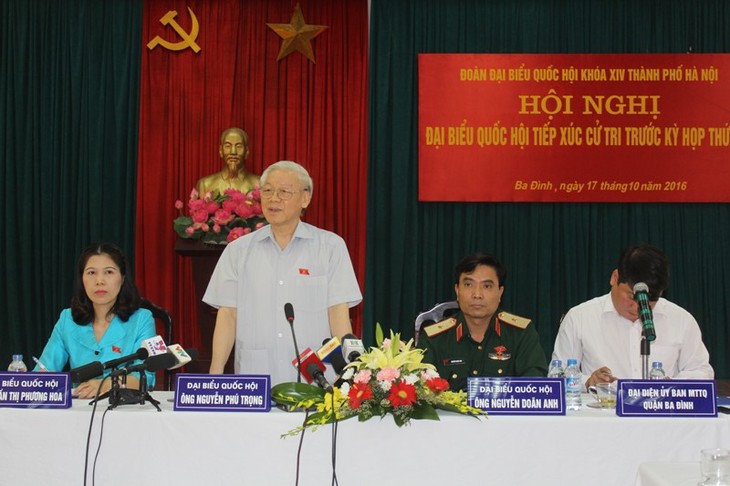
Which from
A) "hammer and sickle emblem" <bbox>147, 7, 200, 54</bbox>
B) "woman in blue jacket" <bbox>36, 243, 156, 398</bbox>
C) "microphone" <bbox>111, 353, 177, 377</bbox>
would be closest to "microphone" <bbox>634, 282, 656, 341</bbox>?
"microphone" <bbox>111, 353, 177, 377</bbox>

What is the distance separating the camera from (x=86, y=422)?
2.30 meters

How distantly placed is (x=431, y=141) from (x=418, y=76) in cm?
49

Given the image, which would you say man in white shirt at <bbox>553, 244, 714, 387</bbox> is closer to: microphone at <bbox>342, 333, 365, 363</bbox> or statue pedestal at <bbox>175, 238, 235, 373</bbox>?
microphone at <bbox>342, 333, 365, 363</bbox>

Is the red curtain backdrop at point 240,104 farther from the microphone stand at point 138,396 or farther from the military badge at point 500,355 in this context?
the microphone stand at point 138,396

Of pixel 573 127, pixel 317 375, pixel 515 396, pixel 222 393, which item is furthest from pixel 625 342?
pixel 573 127

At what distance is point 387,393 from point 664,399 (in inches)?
29.8

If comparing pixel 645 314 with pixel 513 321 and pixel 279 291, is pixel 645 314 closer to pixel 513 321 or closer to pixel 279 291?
pixel 513 321

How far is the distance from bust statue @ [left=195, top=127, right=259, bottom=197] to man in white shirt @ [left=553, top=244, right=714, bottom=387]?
3.22 metres

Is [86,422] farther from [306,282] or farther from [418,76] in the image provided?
[418,76]

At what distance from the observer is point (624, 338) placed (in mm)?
3158

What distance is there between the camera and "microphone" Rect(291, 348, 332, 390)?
91.7 inches

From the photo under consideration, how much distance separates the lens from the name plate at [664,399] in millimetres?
2334

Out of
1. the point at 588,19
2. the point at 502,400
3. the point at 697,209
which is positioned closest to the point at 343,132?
the point at 588,19

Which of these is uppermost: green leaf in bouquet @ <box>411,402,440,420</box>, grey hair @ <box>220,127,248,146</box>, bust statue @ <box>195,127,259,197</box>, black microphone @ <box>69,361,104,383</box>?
grey hair @ <box>220,127,248,146</box>
